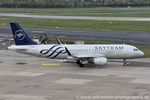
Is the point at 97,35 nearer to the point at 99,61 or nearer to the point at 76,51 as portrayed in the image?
the point at 76,51

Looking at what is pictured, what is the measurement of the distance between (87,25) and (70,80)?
268ft

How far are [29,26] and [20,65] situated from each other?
6653cm

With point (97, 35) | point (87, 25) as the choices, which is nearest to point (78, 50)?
point (97, 35)

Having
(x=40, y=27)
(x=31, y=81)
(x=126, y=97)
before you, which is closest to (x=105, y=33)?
(x=40, y=27)

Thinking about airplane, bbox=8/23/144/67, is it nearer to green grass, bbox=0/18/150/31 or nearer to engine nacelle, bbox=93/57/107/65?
engine nacelle, bbox=93/57/107/65

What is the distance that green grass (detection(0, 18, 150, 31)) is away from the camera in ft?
418

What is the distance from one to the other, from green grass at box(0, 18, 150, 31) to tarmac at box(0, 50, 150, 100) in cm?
5371

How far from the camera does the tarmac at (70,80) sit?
153ft

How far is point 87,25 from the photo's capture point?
447 ft

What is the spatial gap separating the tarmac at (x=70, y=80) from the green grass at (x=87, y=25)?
53.7 m

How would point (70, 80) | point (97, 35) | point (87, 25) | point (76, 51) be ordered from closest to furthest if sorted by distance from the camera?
point (70, 80) → point (76, 51) → point (97, 35) → point (87, 25)

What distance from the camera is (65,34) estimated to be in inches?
4456

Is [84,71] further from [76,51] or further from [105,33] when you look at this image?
[105,33]

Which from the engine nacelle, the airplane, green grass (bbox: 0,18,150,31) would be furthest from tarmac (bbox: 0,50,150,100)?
green grass (bbox: 0,18,150,31)
